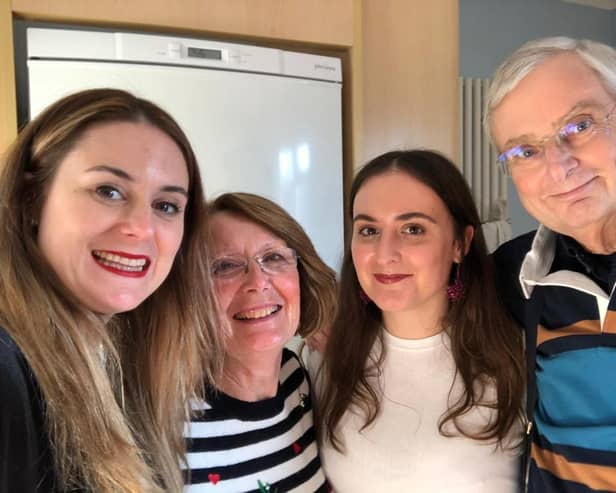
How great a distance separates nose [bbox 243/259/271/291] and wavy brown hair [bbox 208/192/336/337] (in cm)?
8

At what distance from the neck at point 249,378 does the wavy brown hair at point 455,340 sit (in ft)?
0.56

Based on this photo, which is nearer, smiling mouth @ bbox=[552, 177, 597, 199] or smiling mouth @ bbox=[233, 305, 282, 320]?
smiling mouth @ bbox=[552, 177, 597, 199]

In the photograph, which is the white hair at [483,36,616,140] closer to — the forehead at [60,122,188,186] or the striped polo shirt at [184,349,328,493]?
the forehead at [60,122,188,186]

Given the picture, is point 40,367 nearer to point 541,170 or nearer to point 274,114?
point 541,170

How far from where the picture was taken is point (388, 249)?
45.9 inches

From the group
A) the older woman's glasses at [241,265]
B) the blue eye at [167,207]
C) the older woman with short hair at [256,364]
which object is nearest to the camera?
the blue eye at [167,207]

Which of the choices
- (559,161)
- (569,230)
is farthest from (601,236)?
(559,161)

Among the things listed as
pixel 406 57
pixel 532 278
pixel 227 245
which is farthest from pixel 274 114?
pixel 532 278

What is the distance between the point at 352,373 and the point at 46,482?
672 millimetres

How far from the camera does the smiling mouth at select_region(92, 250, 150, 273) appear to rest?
2.58ft

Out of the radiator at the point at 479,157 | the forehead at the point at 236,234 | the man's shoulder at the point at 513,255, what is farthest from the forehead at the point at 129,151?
the radiator at the point at 479,157

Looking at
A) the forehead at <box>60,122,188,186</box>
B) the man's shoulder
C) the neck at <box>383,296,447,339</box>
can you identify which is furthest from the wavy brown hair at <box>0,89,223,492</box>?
the man's shoulder

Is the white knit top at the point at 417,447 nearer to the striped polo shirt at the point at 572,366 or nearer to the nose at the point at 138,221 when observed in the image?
the striped polo shirt at the point at 572,366

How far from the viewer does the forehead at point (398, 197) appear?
1194 mm
